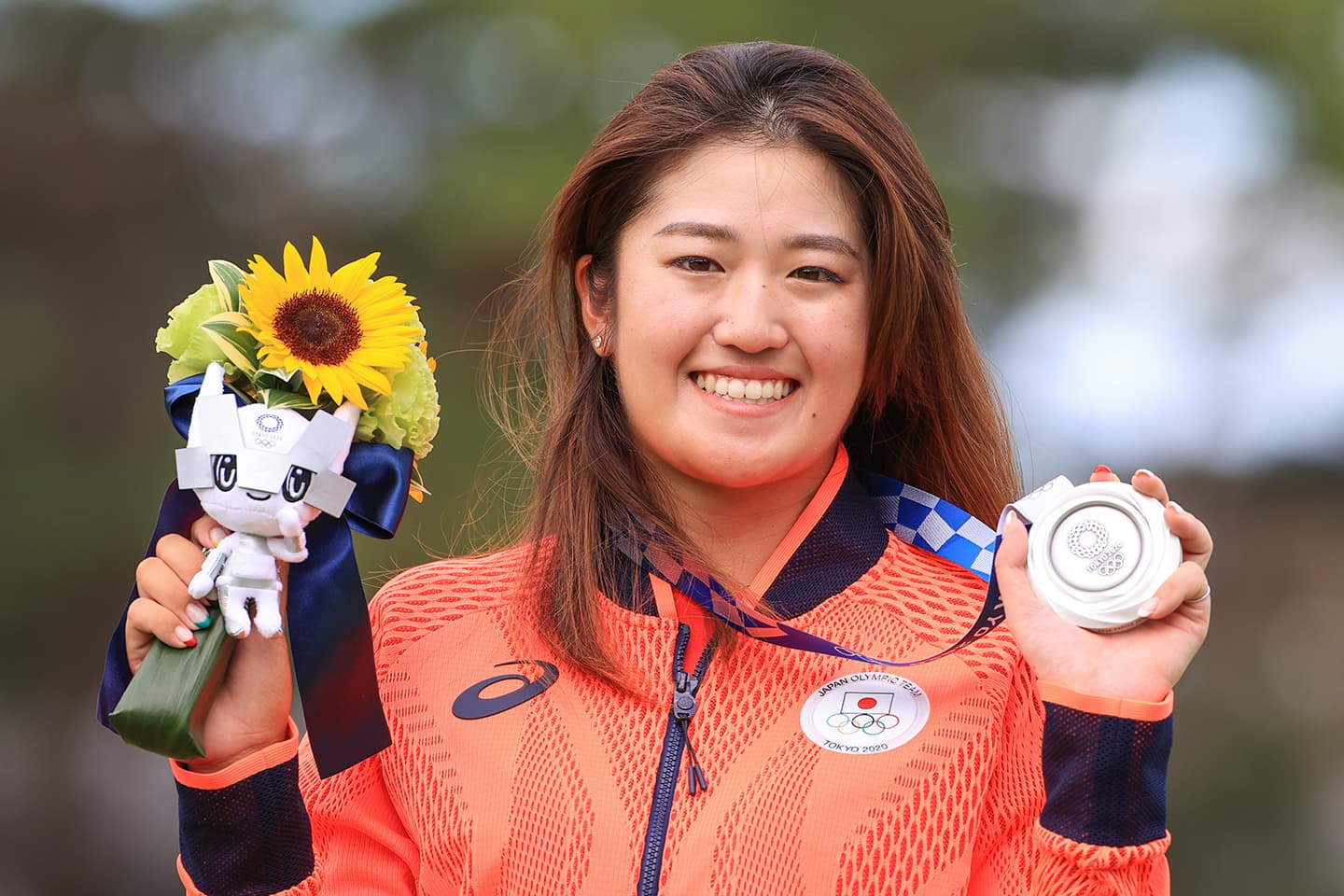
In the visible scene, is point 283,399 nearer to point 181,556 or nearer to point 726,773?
point 181,556

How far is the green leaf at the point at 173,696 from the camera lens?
2.33m

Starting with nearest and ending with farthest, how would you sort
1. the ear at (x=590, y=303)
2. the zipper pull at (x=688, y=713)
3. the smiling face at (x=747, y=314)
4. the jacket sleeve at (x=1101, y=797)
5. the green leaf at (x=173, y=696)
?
1. the jacket sleeve at (x=1101, y=797)
2. the green leaf at (x=173, y=696)
3. the zipper pull at (x=688, y=713)
4. the smiling face at (x=747, y=314)
5. the ear at (x=590, y=303)

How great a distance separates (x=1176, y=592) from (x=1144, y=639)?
8 cm

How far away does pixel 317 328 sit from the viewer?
2.42 meters

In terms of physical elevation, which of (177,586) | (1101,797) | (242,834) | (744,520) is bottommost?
(242,834)

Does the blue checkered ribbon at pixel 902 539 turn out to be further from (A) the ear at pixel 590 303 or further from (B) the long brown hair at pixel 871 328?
(A) the ear at pixel 590 303

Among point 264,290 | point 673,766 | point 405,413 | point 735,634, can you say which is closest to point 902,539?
point 735,634

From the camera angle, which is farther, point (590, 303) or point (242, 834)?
point (590, 303)

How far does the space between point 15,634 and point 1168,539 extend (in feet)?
22.5

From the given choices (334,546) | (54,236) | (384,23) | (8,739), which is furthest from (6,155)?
(334,546)

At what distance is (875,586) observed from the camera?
8.79ft

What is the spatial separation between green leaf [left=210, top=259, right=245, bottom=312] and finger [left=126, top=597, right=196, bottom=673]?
1.40 feet

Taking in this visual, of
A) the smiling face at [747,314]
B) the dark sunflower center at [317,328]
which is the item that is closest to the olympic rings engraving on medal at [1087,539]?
the smiling face at [747,314]

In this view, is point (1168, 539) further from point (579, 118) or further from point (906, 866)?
point (579, 118)
